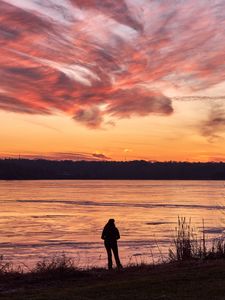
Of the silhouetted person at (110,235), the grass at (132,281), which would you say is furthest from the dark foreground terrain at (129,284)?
the silhouetted person at (110,235)

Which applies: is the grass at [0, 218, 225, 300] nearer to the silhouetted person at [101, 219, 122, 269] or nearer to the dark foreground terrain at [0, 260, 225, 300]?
the dark foreground terrain at [0, 260, 225, 300]

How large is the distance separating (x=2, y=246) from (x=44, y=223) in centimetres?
1599

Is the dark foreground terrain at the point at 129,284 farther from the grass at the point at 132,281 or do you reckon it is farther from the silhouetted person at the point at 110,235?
the silhouetted person at the point at 110,235

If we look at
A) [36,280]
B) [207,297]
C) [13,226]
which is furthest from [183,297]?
[13,226]

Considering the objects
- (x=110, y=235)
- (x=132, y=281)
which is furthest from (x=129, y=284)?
(x=110, y=235)

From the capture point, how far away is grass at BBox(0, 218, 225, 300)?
11289 millimetres

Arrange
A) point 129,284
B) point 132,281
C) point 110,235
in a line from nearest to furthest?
point 129,284 < point 132,281 < point 110,235

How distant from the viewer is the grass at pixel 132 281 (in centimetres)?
1129

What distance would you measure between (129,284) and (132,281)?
1.78ft

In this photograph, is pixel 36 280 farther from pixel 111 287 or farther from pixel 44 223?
pixel 44 223

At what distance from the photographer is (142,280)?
1330 cm

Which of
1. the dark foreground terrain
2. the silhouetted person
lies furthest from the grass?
the silhouetted person

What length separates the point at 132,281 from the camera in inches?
523

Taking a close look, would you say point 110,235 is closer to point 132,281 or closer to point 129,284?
point 132,281
